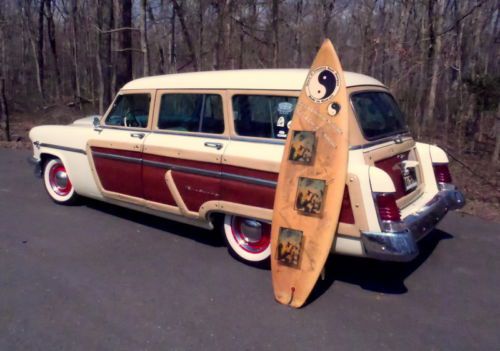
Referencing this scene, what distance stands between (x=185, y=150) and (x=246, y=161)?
769mm

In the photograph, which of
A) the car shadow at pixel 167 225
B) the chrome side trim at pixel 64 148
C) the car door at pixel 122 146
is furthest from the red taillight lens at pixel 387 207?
the chrome side trim at pixel 64 148

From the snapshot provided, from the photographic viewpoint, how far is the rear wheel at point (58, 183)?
584cm

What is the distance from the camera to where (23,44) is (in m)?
28.2

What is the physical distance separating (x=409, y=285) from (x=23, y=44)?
30.9 meters

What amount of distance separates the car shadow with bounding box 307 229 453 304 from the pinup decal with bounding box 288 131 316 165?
1143 millimetres

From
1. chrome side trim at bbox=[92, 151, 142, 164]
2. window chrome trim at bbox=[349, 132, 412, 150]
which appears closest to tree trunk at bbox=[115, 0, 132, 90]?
chrome side trim at bbox=[92, 151, 142, 164]

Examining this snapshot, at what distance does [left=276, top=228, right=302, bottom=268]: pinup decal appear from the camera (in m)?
3.43

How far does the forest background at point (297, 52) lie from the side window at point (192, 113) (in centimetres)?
384

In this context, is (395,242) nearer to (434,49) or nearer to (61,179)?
(61,179)

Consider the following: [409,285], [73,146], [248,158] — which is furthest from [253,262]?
[73,146]

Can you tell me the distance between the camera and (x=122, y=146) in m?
4.82

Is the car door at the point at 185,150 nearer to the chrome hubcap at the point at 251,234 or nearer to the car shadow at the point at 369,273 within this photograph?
the chrome hubcap at the point at 251,234

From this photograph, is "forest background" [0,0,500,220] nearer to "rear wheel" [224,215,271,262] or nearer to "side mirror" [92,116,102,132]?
"rear wheel" [224,215,271,262]

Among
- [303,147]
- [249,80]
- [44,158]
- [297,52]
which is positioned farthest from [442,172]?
[297,52]
